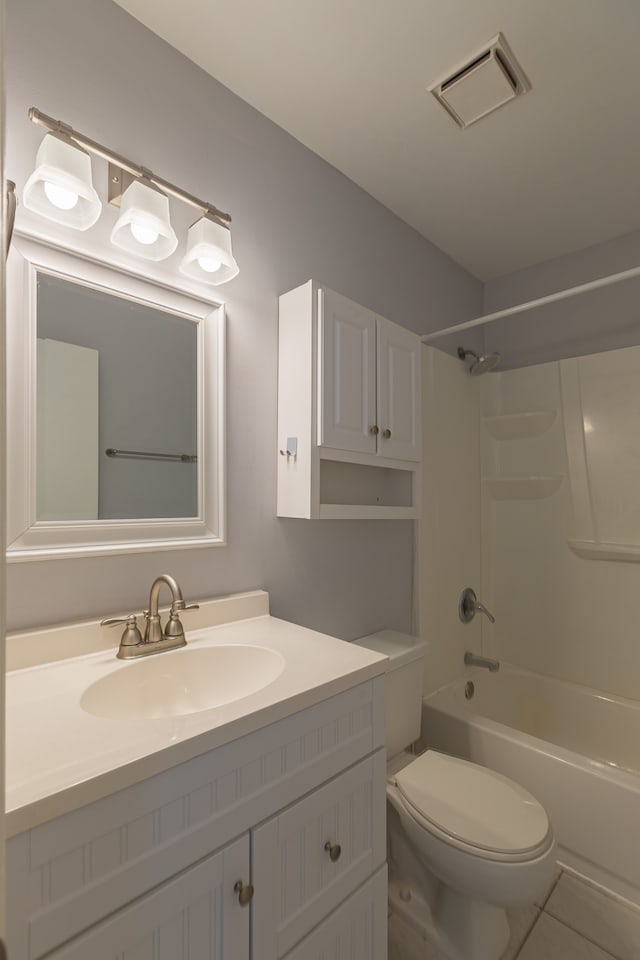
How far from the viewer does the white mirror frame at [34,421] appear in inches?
39.2

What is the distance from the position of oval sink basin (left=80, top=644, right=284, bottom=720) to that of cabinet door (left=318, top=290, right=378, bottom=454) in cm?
65

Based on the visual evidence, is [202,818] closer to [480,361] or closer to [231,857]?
[231,857]

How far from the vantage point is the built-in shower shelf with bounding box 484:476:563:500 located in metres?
2.34

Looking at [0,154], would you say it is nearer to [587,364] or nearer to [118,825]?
[118,825]

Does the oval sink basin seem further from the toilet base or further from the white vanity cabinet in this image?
the toilet base

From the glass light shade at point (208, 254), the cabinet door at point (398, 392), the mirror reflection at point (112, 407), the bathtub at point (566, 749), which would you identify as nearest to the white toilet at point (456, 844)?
the bathtub at point (566, 749)

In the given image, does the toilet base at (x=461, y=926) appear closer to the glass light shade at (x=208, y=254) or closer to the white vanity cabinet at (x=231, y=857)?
the white vanity cabinet at (x=231, y=857)

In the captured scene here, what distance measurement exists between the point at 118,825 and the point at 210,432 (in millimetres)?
926

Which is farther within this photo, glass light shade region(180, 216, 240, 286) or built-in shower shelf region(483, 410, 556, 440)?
built-in shower shelf region(483, 410, 556, 440)

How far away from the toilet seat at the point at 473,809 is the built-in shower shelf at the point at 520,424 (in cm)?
161

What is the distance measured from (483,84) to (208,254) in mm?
977

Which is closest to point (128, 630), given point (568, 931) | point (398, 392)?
point (398, 392)

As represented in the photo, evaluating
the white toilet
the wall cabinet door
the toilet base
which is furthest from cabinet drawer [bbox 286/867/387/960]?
the wall cabinet door

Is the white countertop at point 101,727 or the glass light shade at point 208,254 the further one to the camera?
the glass light shade at point 208,254
